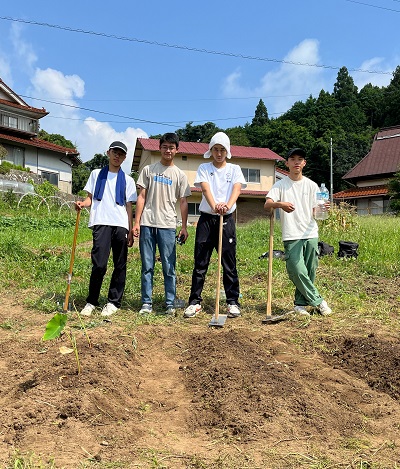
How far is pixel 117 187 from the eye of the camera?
4.81 m

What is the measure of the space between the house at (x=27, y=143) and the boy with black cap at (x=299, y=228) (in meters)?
25.8

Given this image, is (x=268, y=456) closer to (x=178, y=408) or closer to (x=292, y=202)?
(x=178, y=408)

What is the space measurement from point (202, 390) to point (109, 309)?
6.58 ft

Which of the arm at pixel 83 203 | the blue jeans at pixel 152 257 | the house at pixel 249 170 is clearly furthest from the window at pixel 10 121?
the blue jeans at pixel 152 257

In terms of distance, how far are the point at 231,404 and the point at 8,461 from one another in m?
1.23

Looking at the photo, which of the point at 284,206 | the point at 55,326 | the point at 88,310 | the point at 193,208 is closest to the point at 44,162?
the point at 193,208

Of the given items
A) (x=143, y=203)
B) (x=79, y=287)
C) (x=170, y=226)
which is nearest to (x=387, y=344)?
(x=170, y=226)

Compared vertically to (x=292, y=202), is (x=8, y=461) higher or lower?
lower

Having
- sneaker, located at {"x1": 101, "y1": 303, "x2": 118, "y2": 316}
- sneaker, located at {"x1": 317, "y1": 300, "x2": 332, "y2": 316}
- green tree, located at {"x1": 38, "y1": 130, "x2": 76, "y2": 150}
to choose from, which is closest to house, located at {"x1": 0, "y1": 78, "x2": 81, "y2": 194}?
green tree, located at {"x1": 38, "y1": 130, "x2": 76, "y2": 150}

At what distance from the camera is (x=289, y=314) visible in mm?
4566

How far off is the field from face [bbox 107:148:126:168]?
5.25ft

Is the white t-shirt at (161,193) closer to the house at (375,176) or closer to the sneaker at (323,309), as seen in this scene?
the sneaker at (323,309)

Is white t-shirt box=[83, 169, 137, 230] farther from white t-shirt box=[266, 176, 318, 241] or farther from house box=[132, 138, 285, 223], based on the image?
house box=[132, 138, 285, 223]

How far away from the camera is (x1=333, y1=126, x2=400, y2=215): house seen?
2925 centimetres
